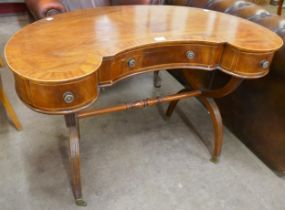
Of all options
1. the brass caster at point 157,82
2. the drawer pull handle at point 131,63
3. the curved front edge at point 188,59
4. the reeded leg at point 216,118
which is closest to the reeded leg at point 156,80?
the brass caster at point 157,82

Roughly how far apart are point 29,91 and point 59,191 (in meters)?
0.68

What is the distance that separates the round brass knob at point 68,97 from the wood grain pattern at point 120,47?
17 mm

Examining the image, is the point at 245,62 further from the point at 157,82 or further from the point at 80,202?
the point at 157,82

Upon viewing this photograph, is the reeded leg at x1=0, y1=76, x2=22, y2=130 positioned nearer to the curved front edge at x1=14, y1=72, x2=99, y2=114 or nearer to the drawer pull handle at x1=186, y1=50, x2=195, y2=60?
the curved front edge at x1=14, y1=72, x2=99, y2=114

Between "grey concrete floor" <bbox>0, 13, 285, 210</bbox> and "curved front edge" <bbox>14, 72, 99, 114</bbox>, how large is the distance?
611 mm

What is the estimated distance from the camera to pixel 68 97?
816 millimetres

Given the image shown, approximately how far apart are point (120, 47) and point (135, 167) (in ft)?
2.49

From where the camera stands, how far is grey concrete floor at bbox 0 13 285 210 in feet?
4.13

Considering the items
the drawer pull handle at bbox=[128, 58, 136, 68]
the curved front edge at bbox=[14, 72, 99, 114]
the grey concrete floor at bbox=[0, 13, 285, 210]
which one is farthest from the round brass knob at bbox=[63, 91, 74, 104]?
the grey concrete floor at bbox=[0, 13, 285, 210]

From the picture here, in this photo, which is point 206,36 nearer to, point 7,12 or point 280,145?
point 280,145

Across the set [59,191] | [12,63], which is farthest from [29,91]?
[59,191]

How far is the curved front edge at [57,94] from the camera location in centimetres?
78

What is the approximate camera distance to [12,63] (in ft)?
2.68

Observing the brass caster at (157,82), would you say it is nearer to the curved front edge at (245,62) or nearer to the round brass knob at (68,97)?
the curved front edge at (245,62)
